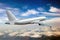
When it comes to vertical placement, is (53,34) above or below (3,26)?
below

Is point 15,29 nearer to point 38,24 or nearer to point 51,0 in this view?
point 38,24

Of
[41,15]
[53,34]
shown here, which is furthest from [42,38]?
[41,15]

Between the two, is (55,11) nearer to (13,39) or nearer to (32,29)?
(32,29)

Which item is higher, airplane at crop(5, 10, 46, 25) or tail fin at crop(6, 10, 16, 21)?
tail fin at crop(6, 10, 16, 21)

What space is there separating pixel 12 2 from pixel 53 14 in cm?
64

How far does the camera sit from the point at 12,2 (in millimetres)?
2283

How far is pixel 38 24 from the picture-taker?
2.29 m

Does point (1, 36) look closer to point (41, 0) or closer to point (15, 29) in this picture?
point (15, 29)

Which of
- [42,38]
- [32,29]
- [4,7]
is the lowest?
[42,38]

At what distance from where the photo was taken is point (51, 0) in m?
2.36

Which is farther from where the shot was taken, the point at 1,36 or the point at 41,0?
the point at 41,0

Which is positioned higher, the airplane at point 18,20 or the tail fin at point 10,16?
the tail fin at point 10,16

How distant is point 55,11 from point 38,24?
0.33 m

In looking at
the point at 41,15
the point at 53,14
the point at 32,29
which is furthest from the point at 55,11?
the point at 32,29
